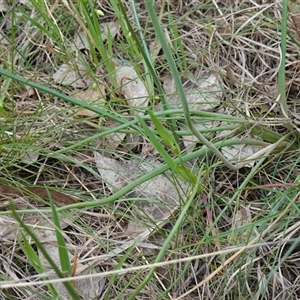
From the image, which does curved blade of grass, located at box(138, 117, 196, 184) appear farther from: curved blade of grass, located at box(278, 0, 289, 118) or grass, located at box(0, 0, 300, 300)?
curved blade of grass, located at box(278, 0, 289, 118)

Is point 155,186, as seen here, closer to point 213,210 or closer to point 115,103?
point 213,210

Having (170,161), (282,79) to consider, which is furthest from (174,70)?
(282,79)

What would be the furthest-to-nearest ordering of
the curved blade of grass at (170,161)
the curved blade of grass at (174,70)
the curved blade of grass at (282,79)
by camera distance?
the curved blade of grass at (282,79), the curved blade of grass at (170,161), the curved blade of grass at (174,70)

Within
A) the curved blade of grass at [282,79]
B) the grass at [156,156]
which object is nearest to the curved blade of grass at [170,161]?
the grass at [156,156]

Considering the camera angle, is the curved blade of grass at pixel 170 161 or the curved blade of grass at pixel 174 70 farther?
the curved blade of grass at pixel 170 161

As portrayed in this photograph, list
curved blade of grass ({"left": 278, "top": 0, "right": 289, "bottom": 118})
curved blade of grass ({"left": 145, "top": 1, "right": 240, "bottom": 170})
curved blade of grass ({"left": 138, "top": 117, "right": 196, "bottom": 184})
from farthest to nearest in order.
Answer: curved blade of grass ({"left": 278, "top": 0, "right": 289, "bottom": 118})
curved blade of grass ({"left": 138, "top": 117, "right": 196, "bottom": 184})
curved blade of grass ({"left": 145, "top": 1, "right": 240, "bottom": 170})

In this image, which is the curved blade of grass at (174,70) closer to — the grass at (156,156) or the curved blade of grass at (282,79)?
the grass at (156,156)

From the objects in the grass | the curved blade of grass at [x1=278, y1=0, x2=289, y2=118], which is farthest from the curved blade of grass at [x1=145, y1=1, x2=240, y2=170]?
the curved blade of grass at [x1=278, y1=0, x2=289, y2=118]

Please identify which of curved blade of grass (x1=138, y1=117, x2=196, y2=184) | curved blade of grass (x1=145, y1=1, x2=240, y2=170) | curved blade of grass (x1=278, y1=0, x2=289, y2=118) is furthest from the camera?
curved blade of grass (x1=278, y1=0, x2=289, y2=118)

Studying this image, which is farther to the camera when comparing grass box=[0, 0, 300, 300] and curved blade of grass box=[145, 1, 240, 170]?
grass box=[0, 0, 300, 300]

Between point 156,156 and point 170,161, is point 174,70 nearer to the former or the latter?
point 170,161
